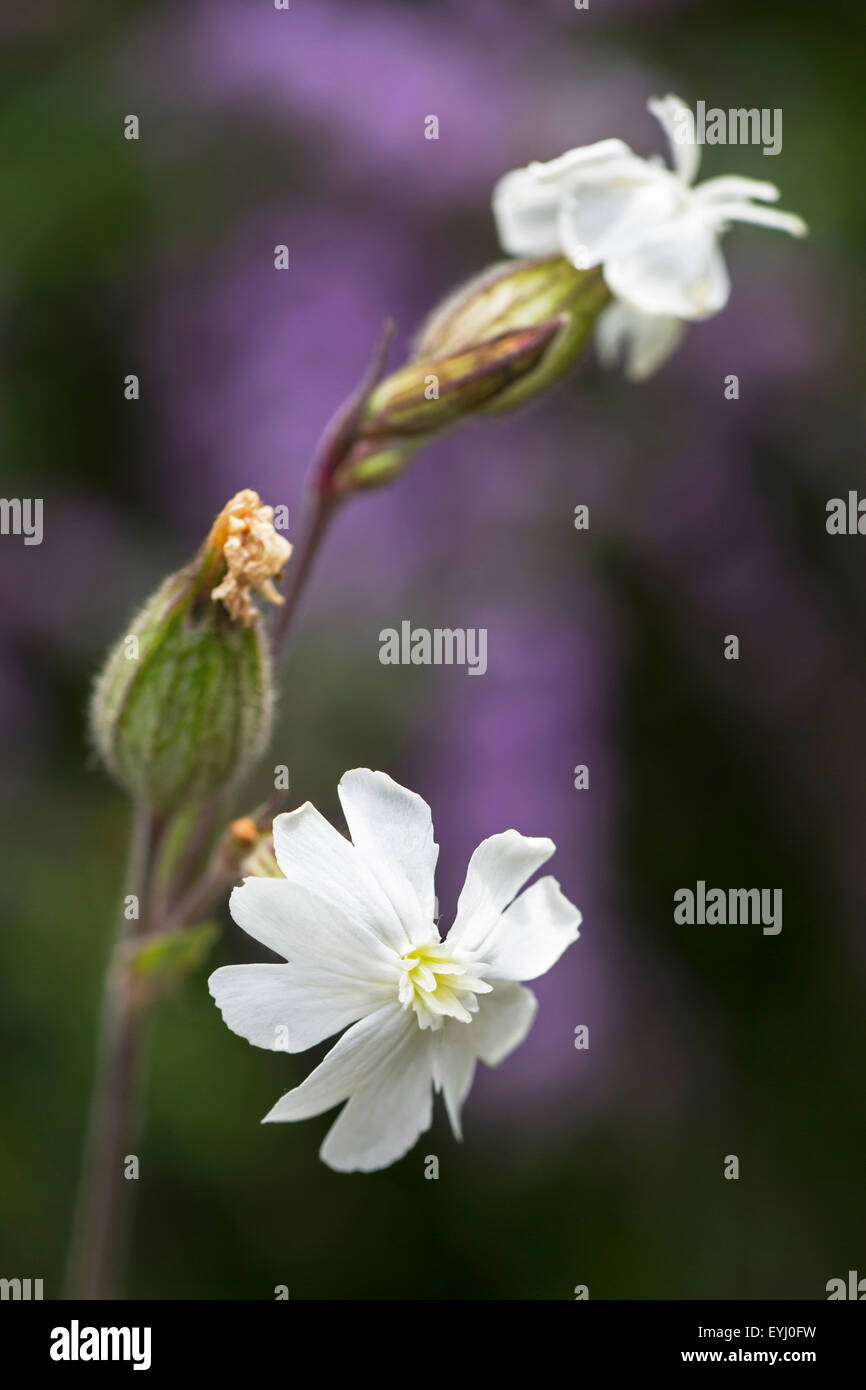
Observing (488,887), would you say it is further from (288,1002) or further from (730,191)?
(730,191)

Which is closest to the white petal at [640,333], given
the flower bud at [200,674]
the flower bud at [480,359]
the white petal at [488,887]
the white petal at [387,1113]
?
the flower bud at [480,359]

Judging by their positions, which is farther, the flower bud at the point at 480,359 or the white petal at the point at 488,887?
the flower bud at the point at 480,359

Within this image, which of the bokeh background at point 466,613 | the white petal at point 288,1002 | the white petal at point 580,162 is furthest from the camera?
the bokeh background at point 466,613

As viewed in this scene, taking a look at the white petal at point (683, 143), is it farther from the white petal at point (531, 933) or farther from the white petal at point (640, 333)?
the white petal at point (531, 933)

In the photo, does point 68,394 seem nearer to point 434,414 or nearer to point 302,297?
point 302,297
